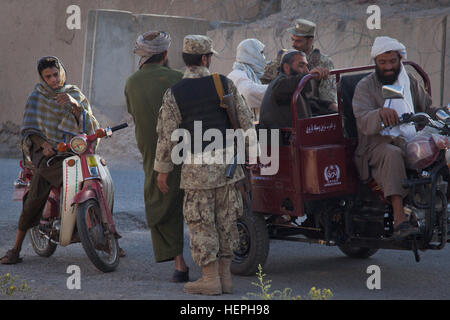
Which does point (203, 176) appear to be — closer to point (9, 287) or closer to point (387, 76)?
point (9, 287)

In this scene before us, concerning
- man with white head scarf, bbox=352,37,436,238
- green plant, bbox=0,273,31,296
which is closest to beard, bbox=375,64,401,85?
man with white head scarf, bbox=352,37,436,238

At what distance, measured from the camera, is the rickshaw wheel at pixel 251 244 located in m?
5.94

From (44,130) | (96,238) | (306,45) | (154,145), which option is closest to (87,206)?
(96,238)

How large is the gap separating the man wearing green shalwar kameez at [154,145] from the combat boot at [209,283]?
1.70 ft

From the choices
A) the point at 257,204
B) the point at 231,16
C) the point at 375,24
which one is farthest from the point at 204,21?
the point at 257,204

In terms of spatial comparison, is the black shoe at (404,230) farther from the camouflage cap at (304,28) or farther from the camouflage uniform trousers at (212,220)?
the camouflage cap at (304,28)

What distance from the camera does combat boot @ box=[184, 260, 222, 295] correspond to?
513 cm

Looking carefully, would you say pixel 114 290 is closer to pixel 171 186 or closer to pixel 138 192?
pixel 171 186

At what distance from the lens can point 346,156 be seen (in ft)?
18.8

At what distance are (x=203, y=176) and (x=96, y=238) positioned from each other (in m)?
1.31

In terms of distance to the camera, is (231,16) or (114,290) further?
(231,16)

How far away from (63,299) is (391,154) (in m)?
2.42

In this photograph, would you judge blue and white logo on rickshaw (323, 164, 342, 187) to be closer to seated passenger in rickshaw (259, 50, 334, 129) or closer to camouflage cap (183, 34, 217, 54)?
seated passenger in rickshaw (259, 50, 334, 129)

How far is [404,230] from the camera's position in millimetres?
5160
